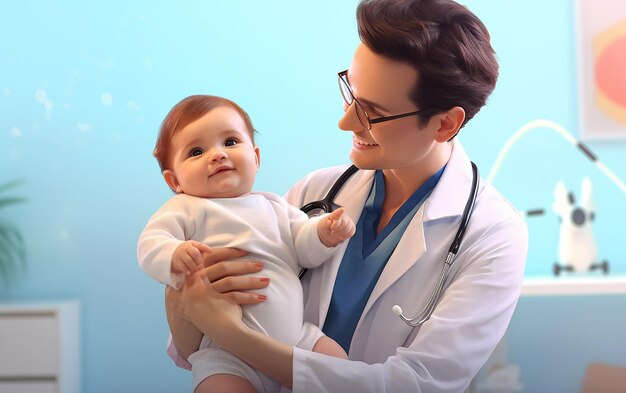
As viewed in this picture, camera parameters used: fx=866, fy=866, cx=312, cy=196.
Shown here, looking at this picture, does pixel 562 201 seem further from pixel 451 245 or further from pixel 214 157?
pixel 214 157

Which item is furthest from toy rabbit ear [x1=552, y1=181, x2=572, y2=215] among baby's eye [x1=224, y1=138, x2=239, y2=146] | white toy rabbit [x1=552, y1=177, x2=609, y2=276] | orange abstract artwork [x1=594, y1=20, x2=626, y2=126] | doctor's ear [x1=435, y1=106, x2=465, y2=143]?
baby's eye [x1=224, y1=138, x2=239, y2=146]

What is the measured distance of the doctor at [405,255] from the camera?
1603mm

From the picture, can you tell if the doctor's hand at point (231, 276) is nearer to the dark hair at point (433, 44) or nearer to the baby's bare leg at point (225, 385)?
the baby's bare leg at point (225, 385)

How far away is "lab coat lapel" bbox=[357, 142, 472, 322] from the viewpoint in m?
1.75

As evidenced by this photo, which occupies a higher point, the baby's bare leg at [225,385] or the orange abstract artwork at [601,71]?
the orange abstract artwork at [601,71]

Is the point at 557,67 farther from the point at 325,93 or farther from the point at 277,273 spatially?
the point at 277,273

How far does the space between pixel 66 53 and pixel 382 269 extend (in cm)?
247

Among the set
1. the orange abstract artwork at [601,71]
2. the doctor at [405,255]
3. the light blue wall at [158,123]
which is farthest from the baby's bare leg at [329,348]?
the orange abstract artwork at [601,71]

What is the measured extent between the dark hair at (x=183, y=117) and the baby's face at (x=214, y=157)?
1 centimetres

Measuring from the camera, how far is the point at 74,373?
3676 millimetres

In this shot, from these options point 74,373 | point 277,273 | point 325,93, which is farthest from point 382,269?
point 74,373

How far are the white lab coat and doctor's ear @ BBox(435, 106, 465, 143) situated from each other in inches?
4.0

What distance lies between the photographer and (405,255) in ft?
5.76

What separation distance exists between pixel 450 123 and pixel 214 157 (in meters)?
0.49
